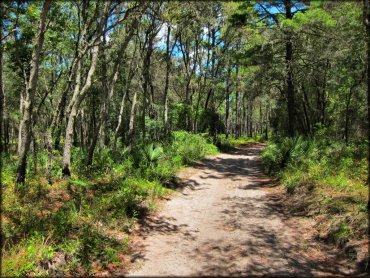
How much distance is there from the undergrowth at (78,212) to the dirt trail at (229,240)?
0.58 metres

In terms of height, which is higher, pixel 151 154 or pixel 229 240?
pixel 151 154

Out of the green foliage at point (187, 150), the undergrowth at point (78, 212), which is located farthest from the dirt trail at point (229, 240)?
the green foliage at point (187, 150)

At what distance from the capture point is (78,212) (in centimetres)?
680

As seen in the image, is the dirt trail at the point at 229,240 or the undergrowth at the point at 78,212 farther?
the dirt trail at the point at 229,240

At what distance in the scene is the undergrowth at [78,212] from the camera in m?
4.95

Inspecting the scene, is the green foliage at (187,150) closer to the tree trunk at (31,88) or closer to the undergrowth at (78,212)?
the undergrowth at (78,212)

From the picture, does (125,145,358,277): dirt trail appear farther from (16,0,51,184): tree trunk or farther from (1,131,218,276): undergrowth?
(16,0,51,184): tree trunk

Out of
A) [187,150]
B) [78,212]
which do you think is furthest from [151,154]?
[78,212]

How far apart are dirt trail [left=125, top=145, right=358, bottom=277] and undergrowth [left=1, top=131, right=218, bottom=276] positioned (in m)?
0.58

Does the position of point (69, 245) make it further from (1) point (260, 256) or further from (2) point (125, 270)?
(1) point (260, 256)

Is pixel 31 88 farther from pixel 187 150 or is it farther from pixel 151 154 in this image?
pixel 187 150

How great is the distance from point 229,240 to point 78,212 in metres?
3.37

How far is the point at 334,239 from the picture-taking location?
5938 mm

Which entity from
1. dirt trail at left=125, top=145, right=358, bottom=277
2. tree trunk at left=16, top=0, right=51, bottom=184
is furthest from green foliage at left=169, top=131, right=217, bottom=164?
tree trunk at left=16, top=0, right=51, bottom=184
